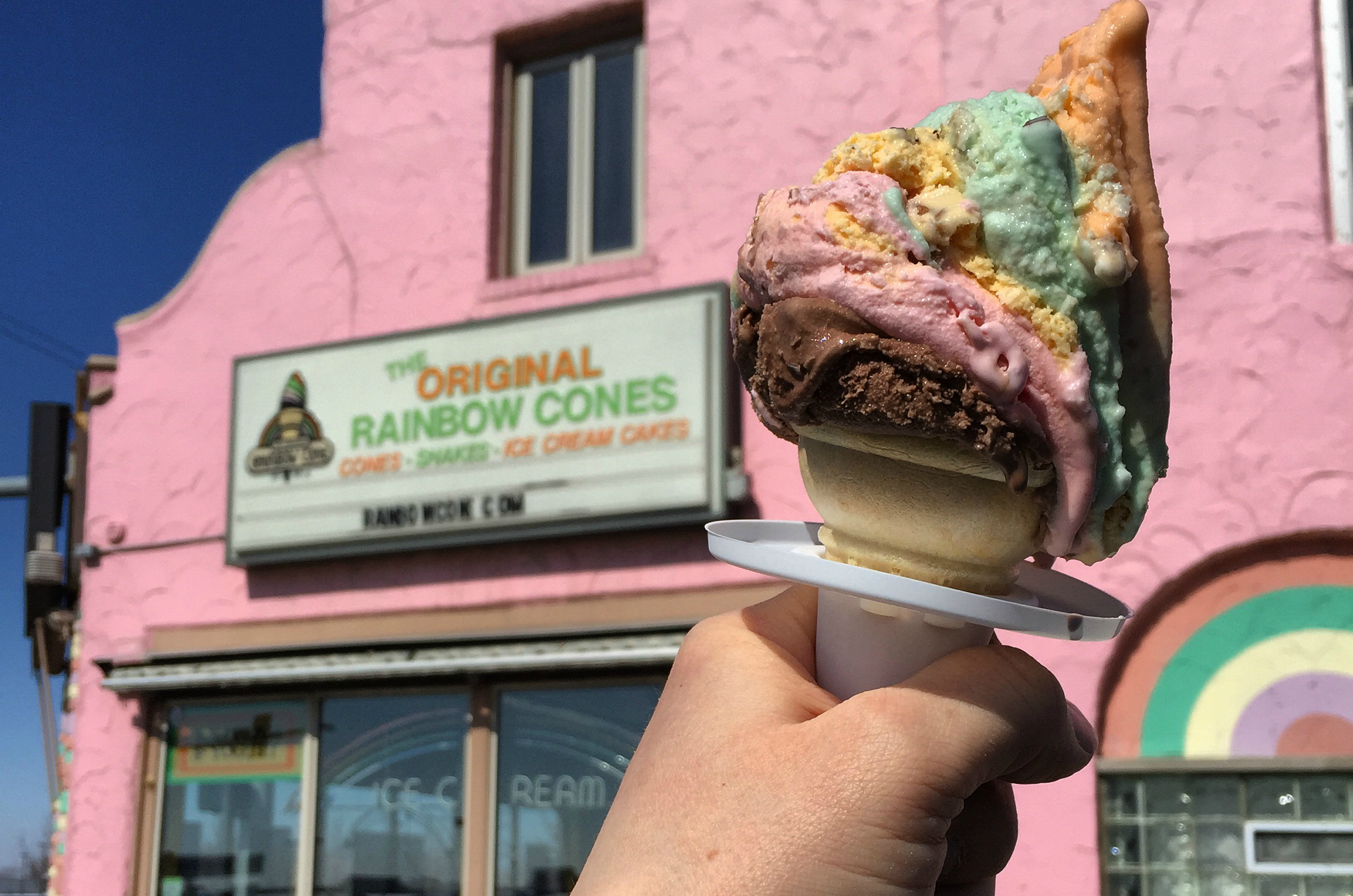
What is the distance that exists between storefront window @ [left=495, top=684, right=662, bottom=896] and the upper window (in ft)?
8.31

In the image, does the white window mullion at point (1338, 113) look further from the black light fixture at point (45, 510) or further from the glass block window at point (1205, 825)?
the black light fixture at point (45, 510)

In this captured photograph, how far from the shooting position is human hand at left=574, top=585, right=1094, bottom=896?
139 centimetres

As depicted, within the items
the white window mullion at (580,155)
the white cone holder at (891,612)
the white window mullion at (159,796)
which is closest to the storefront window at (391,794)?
the white window mullion at (159,796)

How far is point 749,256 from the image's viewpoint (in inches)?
67.1

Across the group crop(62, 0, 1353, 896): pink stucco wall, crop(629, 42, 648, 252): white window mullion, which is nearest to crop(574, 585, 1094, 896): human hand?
crop(62, 0, 1353, 896): pink stucco wall

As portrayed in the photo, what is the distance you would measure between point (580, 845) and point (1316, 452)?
405 cm

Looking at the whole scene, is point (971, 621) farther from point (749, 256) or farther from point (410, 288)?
point (410, 288)

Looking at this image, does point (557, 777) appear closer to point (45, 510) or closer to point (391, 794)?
point (391, 794)

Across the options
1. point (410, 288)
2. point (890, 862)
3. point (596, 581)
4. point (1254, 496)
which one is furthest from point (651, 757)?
point (410, 288)

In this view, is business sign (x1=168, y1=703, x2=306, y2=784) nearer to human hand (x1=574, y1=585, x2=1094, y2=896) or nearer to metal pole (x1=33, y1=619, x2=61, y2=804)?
metal pole (x1=33, y1=619, x2=61, y2=804)

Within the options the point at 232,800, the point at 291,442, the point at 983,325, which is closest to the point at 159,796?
the point at 232,800

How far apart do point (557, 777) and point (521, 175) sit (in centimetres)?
353

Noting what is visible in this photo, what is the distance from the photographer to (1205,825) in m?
5.45

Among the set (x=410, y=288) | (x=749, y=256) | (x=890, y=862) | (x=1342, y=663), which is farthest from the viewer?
(x=410, y=288)
